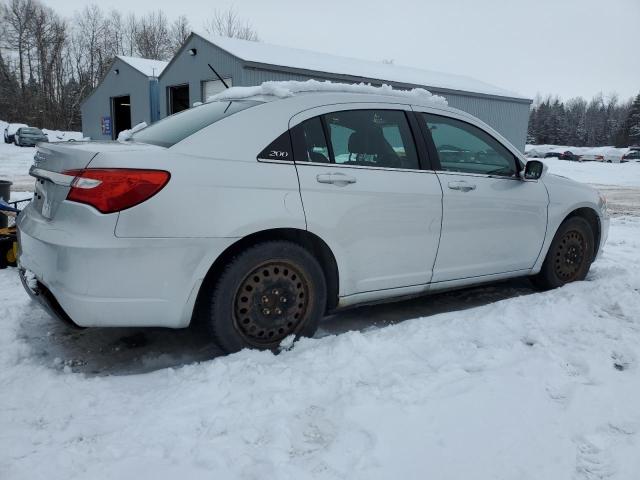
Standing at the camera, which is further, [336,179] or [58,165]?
[336,179]

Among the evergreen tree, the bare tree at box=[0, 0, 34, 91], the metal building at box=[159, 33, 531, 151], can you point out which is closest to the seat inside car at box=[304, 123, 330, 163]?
the metal building at box=[159, 33, 531, 151]

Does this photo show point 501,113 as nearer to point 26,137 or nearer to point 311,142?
point 311,142

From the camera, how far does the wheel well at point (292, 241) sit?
294cm

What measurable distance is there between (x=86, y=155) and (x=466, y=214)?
2.60 metres

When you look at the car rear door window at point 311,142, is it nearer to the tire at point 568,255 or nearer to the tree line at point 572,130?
the tire at point 568,255

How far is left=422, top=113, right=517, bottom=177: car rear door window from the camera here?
3.86 metres

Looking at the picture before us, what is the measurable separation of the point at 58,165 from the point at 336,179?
1.60 metres

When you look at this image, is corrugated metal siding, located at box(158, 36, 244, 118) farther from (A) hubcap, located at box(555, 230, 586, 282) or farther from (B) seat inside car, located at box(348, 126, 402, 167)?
(B) seat inside car, located at box(348, 126, 402, 167)

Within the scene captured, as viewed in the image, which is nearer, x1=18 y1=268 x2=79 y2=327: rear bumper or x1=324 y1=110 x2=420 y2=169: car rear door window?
x1=18 y1=268 x2=79 y2=327: rear bumper

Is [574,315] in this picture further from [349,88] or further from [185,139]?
[185,139]

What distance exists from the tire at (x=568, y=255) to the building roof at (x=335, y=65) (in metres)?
13.8

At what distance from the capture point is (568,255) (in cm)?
470

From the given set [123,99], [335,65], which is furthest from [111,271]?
[123,99]

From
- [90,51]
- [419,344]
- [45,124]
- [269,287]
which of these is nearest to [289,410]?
[269,287]
